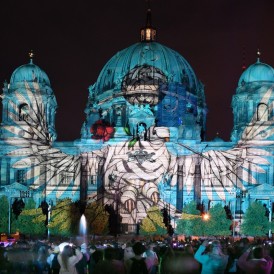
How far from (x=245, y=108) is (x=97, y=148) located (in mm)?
17411

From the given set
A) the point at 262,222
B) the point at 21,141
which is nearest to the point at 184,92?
the point at 21,141

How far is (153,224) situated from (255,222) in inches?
395

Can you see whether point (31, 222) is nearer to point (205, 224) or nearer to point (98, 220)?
point (98, 220)

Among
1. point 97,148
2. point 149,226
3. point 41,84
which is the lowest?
point 149,226

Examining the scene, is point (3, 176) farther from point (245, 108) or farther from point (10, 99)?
point (245, 108)

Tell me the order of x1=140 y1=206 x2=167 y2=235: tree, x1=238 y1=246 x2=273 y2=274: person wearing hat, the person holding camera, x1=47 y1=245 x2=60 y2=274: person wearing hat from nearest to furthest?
1. x1=238 y1=246 x2=273 y2=274: person wearing hat
2. the person holding camera
3. x1=47 y1=245 x2=60 y2=274: person wearing hat
4. x1=140 y1=206 x2=167 y2=235: tree

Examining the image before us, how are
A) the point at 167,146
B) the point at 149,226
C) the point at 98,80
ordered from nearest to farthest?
1. the point at 149,226
2. the point at 167,146
3. the point at 98,80

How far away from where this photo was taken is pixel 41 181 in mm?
115625

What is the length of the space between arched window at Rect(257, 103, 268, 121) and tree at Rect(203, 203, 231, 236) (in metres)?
18.7

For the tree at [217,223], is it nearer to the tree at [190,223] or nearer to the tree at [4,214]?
the tree at [190,223]

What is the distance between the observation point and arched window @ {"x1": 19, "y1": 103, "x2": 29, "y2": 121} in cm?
11750

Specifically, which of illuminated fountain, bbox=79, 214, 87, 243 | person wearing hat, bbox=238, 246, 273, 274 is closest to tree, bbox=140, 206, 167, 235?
illuminated fountain, bbox=79, 214, 87, 243

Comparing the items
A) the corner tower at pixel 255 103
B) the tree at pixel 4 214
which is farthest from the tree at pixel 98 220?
the corner tower at pixel 255 103

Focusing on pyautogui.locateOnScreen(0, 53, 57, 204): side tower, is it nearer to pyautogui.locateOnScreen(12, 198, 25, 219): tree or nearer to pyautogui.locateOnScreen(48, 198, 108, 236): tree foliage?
pyautogui.locateOnScreen(12, 198, 25, 219): tree
